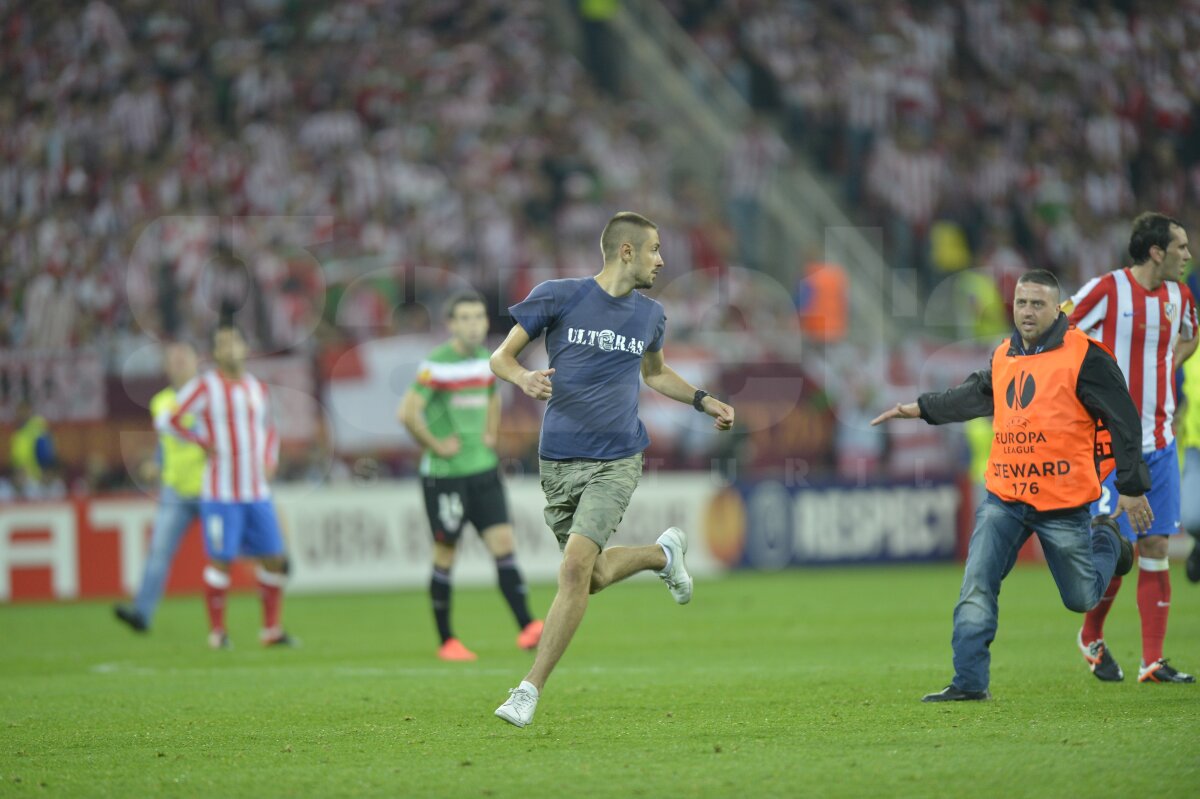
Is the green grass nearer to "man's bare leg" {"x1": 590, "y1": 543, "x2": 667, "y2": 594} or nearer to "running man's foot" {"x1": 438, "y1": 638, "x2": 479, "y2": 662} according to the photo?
"running man's foot" {"x1": 438, "y1": 638, "x2": 479, "y2": 662}

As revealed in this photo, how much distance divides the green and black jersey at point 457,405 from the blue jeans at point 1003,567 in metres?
4.80

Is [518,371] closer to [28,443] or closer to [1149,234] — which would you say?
[1149,234]

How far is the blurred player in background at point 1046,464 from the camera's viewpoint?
25.2 feet

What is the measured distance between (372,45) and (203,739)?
781 inches

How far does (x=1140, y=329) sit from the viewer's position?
8953mm

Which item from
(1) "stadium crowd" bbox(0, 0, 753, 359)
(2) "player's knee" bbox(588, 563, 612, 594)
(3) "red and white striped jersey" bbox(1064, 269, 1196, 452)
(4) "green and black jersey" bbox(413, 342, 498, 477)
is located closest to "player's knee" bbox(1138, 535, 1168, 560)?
(3) "red and white striped jersey" bbox(1064, 269, 1196, 452)

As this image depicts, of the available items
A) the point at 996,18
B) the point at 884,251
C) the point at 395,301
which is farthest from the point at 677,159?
the point at 395,301

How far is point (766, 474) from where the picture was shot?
21141mm

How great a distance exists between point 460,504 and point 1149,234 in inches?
209

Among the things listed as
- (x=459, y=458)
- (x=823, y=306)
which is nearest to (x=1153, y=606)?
(x=459, y=458)

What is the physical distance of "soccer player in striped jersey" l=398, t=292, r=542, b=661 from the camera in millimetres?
11781

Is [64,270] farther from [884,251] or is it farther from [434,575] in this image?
[884,251]

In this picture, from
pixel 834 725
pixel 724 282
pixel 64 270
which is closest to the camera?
pixel 834 725

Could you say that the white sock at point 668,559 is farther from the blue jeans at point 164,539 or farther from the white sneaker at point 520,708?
the blue jeans at point 164,539
